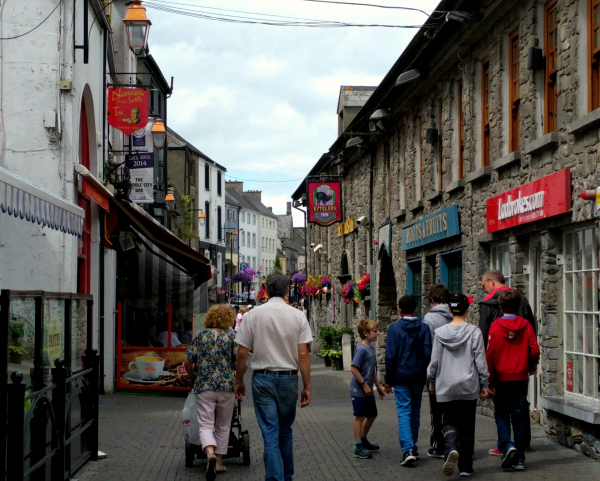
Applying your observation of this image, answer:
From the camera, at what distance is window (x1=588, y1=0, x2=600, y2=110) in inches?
388

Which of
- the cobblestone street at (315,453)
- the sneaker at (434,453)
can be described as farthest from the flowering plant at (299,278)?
the sneaker at (434,453)

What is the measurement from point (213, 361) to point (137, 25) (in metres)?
A: 9.00

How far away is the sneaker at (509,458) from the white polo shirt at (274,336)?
96.7 inches

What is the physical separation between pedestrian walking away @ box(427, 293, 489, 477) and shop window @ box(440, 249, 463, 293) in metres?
7.27

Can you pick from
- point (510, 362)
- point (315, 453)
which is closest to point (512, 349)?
point (510, 362)

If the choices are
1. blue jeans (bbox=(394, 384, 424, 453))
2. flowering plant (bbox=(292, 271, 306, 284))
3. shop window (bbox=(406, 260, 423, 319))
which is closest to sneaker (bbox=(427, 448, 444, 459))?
blue jeans (bbox=(394, 384, 424, 453))

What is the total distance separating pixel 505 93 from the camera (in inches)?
519

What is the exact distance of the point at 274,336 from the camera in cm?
750

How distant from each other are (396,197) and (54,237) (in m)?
10.1

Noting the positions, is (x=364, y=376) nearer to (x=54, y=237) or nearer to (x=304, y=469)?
(x=304, y=469)

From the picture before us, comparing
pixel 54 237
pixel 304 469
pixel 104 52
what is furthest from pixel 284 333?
pixel 104 52

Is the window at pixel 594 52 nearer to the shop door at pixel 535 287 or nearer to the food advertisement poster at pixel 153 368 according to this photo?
the shop door at pixel 535 287

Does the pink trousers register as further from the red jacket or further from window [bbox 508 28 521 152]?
window [bbox 508 28 521 152]

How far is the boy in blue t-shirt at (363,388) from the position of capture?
378 inches
